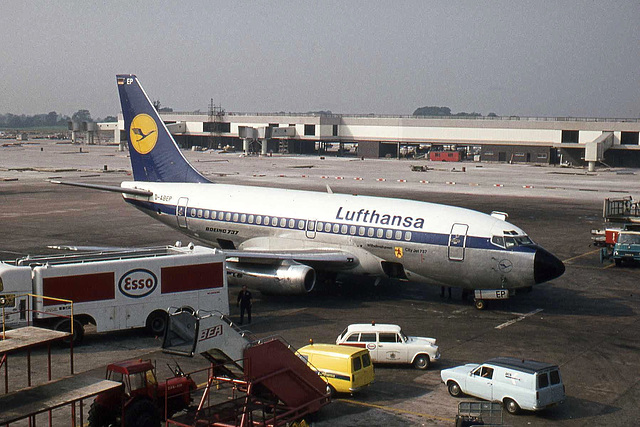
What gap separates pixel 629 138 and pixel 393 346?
134616 millimetres

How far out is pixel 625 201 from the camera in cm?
6141

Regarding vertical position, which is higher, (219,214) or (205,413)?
(219,214)

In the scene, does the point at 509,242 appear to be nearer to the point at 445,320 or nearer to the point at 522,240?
the point at 522,240

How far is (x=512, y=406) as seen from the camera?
73.9ft

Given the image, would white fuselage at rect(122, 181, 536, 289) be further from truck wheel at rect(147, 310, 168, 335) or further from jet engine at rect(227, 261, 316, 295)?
truck wheel at rect(147, 310, 168, 335)

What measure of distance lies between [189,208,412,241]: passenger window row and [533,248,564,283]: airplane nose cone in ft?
20.3

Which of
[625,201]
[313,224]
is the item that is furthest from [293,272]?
[625,201]

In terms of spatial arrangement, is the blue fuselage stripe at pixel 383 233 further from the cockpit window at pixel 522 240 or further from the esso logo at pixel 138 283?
the esso logo at pixel 138 283

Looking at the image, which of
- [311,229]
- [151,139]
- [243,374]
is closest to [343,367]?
[243,374]

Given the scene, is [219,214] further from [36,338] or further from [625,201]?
[625,201]

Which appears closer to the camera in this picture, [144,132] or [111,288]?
[111,288]

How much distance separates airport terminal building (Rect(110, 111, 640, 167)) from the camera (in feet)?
486

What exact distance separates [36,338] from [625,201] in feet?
182

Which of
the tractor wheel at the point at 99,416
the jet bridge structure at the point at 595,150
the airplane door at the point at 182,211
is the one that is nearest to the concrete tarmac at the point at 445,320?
the tractor wheel at the point at 99,416
